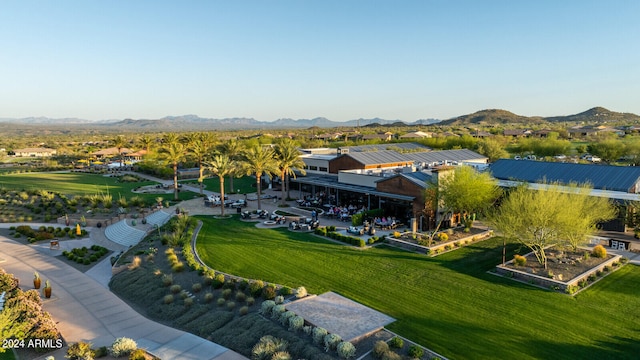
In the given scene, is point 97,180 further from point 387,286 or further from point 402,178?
point 387,286

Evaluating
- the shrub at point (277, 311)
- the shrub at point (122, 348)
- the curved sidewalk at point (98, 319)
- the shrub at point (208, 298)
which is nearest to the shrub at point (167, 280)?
the curved sidewalk at point (98, 319)

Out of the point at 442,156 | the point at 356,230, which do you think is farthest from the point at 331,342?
the point at 442,156

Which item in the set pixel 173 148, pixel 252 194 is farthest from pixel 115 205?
pixel 252 194

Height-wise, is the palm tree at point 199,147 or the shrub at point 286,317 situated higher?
the palm tree at point 199,147

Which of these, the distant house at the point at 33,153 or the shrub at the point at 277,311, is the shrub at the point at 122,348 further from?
the distant house at the point at 33,153

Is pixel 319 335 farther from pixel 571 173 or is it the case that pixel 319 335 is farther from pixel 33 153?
pixel 33 153

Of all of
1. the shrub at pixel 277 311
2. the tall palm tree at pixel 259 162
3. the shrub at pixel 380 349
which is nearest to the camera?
the shrub at pixel 380 349

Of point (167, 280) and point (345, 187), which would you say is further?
point (345, 187)
